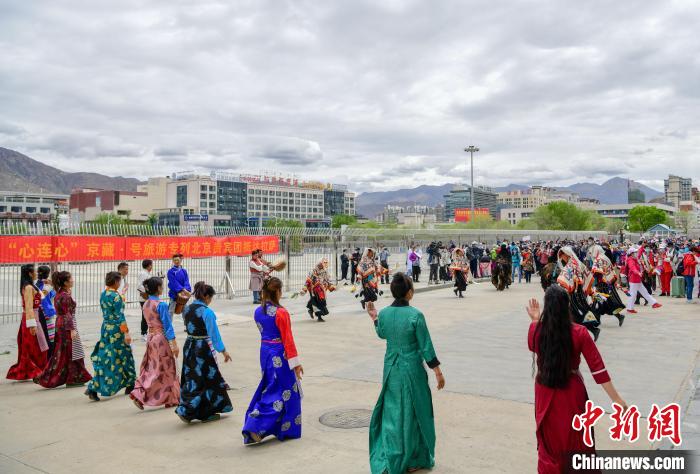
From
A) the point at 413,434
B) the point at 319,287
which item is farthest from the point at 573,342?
the point at 319,287

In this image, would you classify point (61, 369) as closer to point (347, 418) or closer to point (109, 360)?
point (109, 360)

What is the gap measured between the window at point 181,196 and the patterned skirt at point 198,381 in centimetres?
15133

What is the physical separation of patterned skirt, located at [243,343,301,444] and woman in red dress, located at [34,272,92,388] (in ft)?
11.9

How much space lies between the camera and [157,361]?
6.79 m

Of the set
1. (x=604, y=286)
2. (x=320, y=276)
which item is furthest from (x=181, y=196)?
(x=604, y=286)

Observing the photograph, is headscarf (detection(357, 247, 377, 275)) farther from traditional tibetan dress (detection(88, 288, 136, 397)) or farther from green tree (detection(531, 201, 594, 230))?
green tree (detection(531, 201, 594, 230))

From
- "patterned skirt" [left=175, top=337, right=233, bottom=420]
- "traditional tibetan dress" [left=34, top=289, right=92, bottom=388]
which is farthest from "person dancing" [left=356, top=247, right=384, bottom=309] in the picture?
"patterned skirt" [left=175, top=337, right=233, bottom=420]

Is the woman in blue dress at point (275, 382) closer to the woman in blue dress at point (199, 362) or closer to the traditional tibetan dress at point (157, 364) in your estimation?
the woman in blue dress at point (199, 362)

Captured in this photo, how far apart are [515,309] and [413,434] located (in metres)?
12.1

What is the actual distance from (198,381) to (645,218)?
132540 mm

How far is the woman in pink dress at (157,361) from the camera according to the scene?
677 centimetres

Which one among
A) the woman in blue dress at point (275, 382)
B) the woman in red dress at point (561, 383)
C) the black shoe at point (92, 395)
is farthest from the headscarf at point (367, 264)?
the woman in red dress at point (561, 383)

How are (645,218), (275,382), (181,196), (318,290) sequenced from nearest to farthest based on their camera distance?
(275,382)
(318,290)
(645,218)
(181,196)

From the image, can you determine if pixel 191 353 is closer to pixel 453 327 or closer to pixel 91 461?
pixel 91 461
